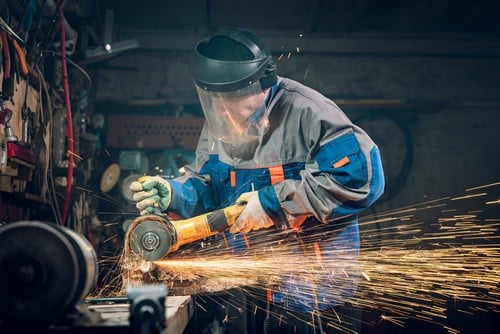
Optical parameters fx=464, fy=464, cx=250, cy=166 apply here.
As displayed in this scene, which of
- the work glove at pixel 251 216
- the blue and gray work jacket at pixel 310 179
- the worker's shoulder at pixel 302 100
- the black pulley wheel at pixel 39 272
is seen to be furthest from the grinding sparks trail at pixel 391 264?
the black pulley wheel at pixel 39 272

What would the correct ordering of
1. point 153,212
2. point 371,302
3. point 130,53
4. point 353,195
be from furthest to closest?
1. point 130,53
2. point 371,302
3. point 153,212
4. point 353,195

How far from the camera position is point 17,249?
4.50ft

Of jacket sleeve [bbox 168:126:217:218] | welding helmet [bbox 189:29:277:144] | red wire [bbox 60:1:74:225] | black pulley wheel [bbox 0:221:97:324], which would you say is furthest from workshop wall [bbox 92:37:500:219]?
black pulley wheel [bbox 0:221:97:324]

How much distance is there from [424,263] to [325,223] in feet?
8.67

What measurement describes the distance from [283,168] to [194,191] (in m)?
0.66

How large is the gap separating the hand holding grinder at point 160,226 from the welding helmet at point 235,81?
0.51 meters

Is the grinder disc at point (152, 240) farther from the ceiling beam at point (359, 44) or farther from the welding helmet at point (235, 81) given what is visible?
the ceiling beam at point (359, 44)

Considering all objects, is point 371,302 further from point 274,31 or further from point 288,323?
point 274,31

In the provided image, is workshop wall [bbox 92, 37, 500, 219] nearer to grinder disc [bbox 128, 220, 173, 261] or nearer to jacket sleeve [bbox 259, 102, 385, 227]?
jacket sleeve [bbox 259, 102, 385, 227]

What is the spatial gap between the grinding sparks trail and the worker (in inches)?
2.1

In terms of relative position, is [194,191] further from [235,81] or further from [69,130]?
[69,130]

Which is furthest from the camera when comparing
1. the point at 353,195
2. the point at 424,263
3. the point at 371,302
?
the point at 424,263

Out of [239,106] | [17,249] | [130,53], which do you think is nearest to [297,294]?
[239,106]

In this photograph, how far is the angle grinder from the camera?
2.34 meters
